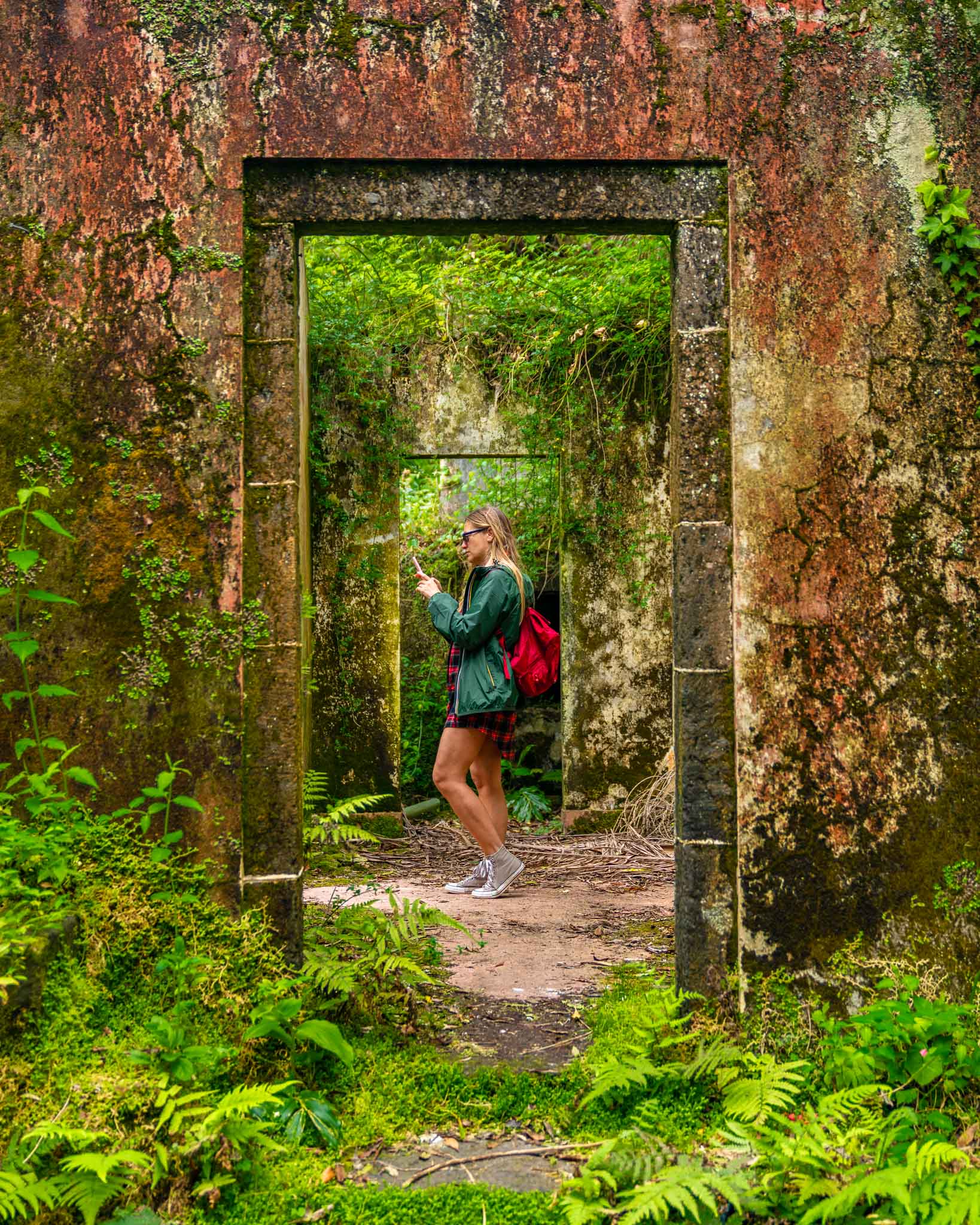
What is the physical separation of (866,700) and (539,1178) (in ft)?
5.73

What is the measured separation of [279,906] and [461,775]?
1958 mm

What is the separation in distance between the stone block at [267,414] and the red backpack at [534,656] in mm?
2315

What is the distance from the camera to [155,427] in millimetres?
3256

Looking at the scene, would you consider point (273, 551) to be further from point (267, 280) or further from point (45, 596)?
point (267, 280)

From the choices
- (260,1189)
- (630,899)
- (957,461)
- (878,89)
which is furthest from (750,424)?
(630,899)

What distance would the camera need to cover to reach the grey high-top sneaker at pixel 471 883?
5.51 metres

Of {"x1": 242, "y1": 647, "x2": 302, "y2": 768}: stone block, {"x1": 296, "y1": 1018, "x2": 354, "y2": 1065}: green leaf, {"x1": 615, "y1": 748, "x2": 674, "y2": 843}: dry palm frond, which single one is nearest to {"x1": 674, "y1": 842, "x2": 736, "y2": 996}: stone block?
{"x1": 296, "y1": 1018, "x2": 354, "y2": 1065}: green leaf

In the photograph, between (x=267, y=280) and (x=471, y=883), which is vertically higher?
(x=267, y=280)

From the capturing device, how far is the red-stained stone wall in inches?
127

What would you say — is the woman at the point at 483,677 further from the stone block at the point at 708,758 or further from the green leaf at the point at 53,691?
the green leaf at the point at 53,691

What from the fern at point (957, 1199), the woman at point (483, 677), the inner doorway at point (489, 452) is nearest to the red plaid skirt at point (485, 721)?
the woman at point (483, 677)

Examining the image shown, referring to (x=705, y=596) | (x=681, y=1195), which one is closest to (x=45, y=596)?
(x=705, y=596)

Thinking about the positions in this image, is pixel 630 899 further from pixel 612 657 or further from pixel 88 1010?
pixel 88 1010

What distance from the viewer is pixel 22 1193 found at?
233cm
